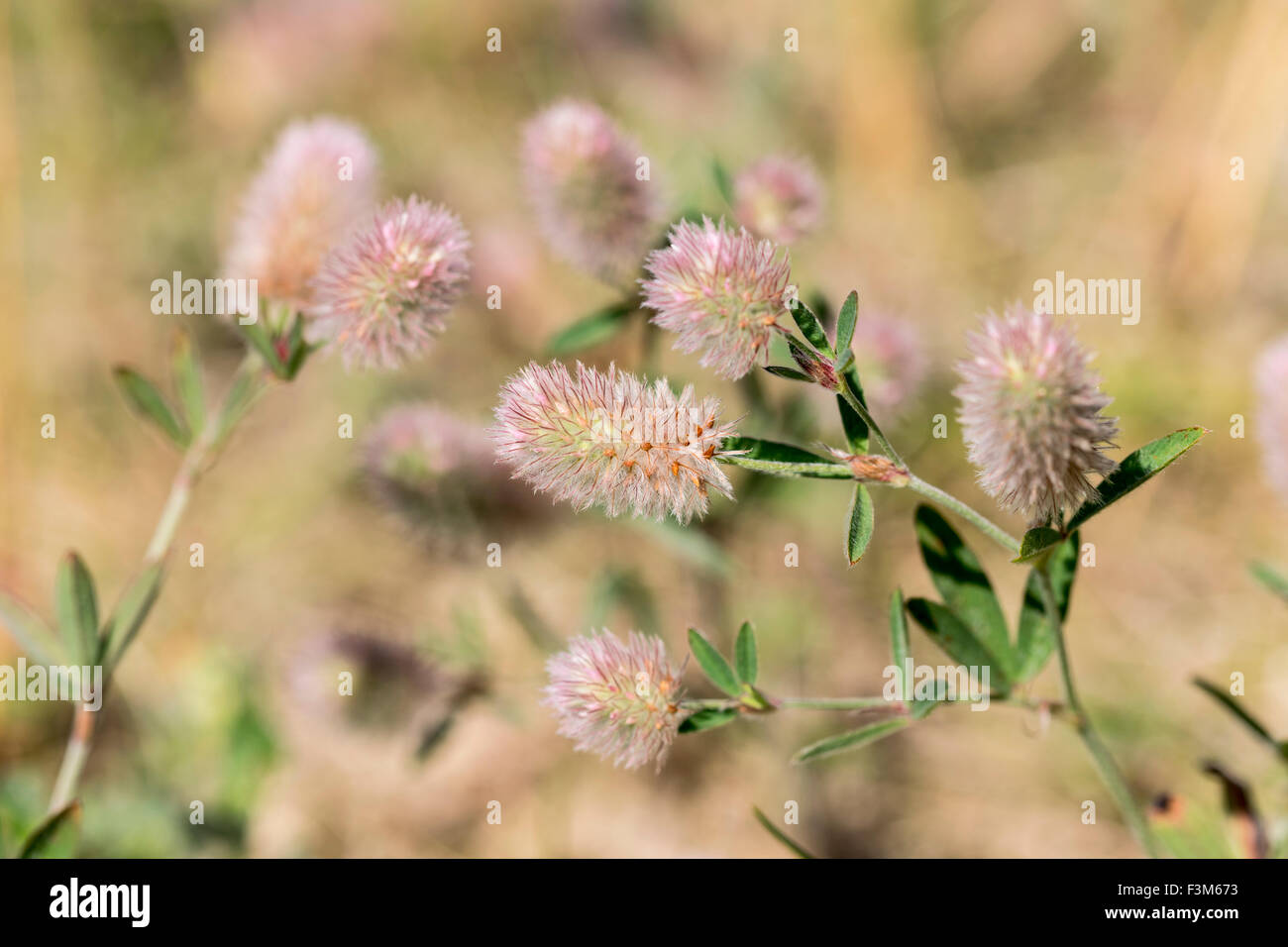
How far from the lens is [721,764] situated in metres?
2.34

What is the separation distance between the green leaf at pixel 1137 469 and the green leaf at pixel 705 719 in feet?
1.26

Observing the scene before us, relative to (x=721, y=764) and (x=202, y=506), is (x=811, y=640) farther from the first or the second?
(x=202, y=506)

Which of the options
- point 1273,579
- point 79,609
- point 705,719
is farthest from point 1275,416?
point 79,609

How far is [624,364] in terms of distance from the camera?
7.42ft

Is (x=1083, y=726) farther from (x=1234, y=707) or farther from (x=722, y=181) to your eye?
(x=722, y=181)

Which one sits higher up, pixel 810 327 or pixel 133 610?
pixel 810 327

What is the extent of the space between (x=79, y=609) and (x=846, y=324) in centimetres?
103

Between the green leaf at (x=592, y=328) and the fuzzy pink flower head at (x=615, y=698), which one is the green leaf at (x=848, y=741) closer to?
the fuzzy pink flower head at (x=615, y=698)

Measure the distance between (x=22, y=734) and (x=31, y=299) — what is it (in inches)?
55.4

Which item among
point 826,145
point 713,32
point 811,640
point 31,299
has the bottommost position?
point 811,640

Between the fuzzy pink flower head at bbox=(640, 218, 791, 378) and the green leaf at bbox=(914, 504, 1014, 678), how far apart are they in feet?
1.30

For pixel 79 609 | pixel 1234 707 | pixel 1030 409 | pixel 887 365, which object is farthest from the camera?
pixel 887 365

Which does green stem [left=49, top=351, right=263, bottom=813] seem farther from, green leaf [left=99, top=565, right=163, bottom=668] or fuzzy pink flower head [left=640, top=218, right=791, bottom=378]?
fuzzy pink flower head [left=640, top=218, right=791, bottom=378]
